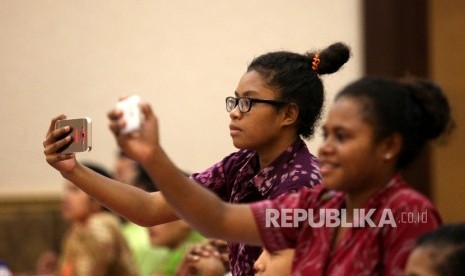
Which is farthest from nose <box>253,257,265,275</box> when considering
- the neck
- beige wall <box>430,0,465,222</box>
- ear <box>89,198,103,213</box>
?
ear <box>89,198,103,213</box>

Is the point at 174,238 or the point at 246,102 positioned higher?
the point at 246,102

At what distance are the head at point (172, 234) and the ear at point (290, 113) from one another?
4.36ft

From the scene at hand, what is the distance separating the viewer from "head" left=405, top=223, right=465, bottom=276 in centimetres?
148

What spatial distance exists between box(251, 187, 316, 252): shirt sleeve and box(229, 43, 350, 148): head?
19.6 inches

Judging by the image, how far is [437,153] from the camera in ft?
13.2

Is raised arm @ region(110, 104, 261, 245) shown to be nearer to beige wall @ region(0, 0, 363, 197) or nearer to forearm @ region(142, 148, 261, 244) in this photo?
forearm @ region(142, 148, 261, 244)

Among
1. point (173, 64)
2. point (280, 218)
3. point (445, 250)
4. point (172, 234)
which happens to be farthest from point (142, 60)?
point (445, 250)

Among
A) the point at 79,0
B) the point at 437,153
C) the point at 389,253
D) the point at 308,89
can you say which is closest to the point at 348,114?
the point at 389,253

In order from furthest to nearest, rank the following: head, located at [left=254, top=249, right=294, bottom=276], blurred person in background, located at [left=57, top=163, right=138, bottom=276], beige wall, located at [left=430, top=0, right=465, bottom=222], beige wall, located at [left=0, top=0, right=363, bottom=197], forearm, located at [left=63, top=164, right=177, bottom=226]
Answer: beige wall, located at [left=0, top=0, right=363, bottom=197] → beige wall, located at [left=430, top=0, right=465, bottom=222] → blurred person in background, located at [left=57, top=163, right=138, bottom=276] → forearm, located at [left=63, top=164, right=177, bottom=226] → head, located at [left=254, top=249, right=294, bottom=276]

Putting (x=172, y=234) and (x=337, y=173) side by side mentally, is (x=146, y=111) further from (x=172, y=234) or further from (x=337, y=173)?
(x=172, y=234)

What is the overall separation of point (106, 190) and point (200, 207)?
0.64 meters

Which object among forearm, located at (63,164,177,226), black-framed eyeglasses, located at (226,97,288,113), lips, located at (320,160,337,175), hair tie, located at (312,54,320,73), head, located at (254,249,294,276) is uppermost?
hair tie, located at (312,54,320,73)

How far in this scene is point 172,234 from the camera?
11.4ft

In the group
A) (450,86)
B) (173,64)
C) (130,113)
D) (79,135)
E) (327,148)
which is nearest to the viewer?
(130,113)
